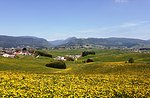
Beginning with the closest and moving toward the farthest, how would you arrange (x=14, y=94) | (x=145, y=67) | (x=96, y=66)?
1. (x=14, y=94)
2. (x=145, y=67)
3. (x=96, y=66)

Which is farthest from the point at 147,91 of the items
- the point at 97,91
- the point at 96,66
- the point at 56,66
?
the point at 56,66

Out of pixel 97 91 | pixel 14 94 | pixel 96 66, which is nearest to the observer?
pixel 14 94

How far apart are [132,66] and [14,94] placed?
35.7m

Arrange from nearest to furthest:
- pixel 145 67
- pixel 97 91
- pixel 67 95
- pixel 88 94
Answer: pixel 67 95 < pixel 88 94 < pixel 97 91 < pixel 145 67

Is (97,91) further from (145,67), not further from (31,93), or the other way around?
(145,67)

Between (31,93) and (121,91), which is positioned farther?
(121,91)

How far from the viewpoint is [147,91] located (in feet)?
92.1

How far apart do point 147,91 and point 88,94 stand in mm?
6619

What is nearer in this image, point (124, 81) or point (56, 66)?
point (124, 81)

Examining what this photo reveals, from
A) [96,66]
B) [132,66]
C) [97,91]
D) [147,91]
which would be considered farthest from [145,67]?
[97,91]

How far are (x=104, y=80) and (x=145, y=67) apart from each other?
18641 mm

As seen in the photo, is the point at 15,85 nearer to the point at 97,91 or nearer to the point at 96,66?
the point at 97,91

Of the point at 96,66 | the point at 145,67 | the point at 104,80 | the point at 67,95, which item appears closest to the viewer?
the point at 67,95

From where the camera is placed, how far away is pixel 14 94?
20.7 metres
